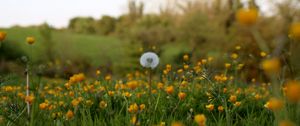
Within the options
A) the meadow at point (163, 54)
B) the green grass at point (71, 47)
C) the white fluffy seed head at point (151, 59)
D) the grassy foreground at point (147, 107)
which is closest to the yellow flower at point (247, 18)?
the meadow at point (163, 54)

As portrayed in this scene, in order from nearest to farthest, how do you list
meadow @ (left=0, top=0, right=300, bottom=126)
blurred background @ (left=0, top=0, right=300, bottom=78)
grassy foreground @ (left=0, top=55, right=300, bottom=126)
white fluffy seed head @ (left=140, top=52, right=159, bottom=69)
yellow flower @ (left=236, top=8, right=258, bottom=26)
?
1. yellow flower @ (left=236, top=8, right=258, bottom=26)
2. grassy foreground @ (left=0, top=55, right=300, bottom=126)
3. white fluffy seed head @ (left=140, top=52, right=159, bottom=69)
4. meadow @ (left=0, top=0, right=300, bottom=126)
5. blurred background @ (left=0, top=0, right=300, bottom=78)

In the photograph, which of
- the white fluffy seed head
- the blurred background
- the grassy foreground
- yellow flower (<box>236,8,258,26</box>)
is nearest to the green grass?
the blurred background

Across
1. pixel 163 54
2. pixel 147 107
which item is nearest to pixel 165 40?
pixel 163 54

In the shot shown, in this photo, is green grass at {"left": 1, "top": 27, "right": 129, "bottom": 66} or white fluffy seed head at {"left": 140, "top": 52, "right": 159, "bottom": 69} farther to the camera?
green grass at {"left": 1, "top": 27, "right": 129, "bottom": 66}

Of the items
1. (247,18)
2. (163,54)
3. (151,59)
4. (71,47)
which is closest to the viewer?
(247,18)

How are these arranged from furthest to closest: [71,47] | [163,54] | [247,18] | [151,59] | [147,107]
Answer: [71,47] < [163,54] < [147,107] < [151,59] < [247,18]

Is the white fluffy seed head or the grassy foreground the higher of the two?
the white fluffy seed head

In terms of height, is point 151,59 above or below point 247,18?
below

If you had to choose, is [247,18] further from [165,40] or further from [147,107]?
[165,40]

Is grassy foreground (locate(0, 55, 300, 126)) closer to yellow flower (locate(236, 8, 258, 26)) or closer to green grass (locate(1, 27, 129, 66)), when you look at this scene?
yellow flower (locate(236, 8, 258, 26))

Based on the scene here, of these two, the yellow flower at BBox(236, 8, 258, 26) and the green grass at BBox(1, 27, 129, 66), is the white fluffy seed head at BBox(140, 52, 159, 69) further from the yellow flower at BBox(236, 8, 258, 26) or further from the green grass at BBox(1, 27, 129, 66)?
the green grass at BBox(1, 27, 129, 66)

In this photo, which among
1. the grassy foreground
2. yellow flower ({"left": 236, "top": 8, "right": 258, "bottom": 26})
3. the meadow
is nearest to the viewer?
yellow flower ({"left": 236, "top": 8, "right": 258, "bottom": 26})

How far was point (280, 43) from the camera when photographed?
2.57ft

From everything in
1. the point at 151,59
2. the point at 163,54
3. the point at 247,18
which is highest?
the point at 247,18
